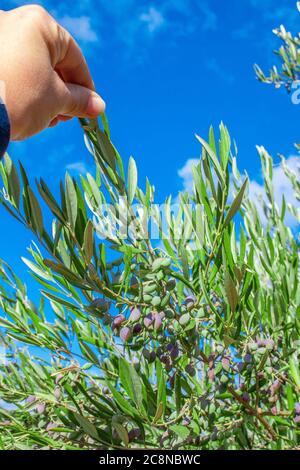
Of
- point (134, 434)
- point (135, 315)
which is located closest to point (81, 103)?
point (135, 315)

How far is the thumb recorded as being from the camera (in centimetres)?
92

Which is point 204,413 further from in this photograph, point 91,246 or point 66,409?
point 91,246

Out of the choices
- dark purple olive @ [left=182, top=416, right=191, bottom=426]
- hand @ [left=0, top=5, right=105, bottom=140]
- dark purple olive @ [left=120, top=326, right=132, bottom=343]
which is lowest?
dark purple olive @ [left=182, top=416, right=191, bottom=426]

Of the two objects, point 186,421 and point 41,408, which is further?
point 41,408

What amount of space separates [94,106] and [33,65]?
169 millimetres

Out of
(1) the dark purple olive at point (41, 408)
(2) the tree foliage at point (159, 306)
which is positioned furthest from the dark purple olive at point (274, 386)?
(1) the dark purple olive at point (41, 408)

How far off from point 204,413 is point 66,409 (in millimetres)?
277

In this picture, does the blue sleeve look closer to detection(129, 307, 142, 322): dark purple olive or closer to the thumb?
the thumb

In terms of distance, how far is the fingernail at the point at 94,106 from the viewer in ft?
3.16

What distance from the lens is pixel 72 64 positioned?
94 cm

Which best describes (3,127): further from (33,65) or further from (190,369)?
(190,369)

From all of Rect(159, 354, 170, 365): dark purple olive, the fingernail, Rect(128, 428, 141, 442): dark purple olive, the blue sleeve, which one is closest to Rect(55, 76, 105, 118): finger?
the fingernail

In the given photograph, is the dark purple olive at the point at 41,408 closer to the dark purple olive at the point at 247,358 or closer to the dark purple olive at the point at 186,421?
the dark purple olive at the point at 186,421
